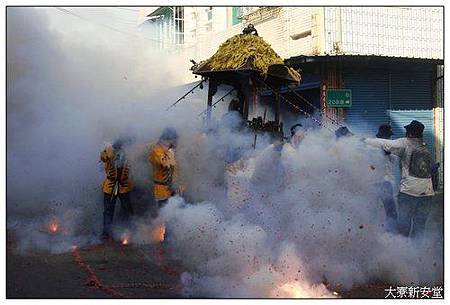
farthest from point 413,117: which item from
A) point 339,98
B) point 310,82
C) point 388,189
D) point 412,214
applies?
point 412,214

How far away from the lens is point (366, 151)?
6.07 m

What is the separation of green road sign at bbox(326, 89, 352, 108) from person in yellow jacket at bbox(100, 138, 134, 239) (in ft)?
14.6

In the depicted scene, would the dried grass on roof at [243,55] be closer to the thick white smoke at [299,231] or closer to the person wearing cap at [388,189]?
the thick white smoke at [299,231]

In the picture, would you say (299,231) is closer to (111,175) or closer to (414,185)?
(414,185)

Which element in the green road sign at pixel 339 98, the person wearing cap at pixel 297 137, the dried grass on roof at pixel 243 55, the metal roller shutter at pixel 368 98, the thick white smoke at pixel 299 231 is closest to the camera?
the thick white smoke at pixel 299 231

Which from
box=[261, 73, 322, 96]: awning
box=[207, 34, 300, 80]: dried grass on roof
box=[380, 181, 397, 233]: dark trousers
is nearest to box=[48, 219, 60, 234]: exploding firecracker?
box=[207, 34, 300, 80]: dried grass on roof

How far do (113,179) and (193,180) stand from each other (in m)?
1.16

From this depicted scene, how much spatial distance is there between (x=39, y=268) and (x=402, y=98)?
25.6 feet

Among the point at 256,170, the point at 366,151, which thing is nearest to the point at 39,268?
the point at 256,170

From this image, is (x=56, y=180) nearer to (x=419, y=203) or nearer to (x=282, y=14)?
(x=419, y=203)

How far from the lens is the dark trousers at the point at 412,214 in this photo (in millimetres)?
5785

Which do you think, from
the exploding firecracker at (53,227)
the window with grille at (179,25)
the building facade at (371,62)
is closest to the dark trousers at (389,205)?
the building facade at (371,62)

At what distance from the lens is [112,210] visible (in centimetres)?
695

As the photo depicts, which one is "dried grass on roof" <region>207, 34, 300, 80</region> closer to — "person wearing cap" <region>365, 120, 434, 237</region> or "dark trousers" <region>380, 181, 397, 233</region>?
"person wearing cap" <region>365, 120, 434, 237</region>
